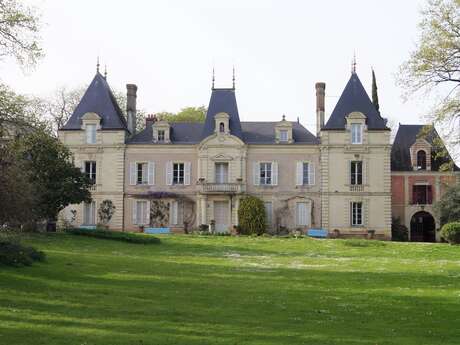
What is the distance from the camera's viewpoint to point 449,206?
1486 inches

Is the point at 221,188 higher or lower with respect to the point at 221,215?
higher

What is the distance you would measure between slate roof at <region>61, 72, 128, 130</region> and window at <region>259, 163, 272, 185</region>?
861 cm

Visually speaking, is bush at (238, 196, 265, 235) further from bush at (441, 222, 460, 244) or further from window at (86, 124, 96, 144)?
bush at (441, 222, 460, 244)

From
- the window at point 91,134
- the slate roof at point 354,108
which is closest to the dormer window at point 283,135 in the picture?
the slate roof at point 354,108

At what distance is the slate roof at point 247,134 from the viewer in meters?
41.1

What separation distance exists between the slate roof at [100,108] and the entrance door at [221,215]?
738 centimetres

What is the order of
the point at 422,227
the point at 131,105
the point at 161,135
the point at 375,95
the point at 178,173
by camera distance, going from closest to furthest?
the point at 178,173 → the point at 161,135 → the point at 422,227 → the point at 131,105 → the point at 375,95

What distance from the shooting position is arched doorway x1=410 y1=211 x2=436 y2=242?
42.7 metres

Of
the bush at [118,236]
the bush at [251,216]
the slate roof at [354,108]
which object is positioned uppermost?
→ the slate roof at [354,108]

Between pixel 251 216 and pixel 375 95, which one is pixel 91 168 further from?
pixel 375 95

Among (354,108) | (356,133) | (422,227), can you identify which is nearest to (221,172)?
(356,133)

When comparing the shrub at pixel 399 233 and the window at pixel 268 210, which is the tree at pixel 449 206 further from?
the window at pixel 268 210

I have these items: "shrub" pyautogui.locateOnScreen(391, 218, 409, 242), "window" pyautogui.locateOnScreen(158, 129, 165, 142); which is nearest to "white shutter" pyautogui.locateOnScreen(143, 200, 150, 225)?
"window" pyautogui.locateOnScreen(158, 129, 165, 142)

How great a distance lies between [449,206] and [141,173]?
17895mm
